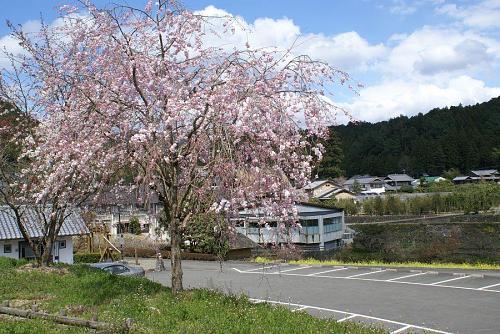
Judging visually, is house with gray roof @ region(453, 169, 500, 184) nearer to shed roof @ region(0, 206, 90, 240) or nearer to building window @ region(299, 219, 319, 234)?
building window @ region(299, 219, 319, 234)

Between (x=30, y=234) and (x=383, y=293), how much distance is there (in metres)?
15.9

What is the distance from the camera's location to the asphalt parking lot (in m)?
11.1

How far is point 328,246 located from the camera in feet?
111

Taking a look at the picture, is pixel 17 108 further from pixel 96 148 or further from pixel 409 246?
pixel 409 246

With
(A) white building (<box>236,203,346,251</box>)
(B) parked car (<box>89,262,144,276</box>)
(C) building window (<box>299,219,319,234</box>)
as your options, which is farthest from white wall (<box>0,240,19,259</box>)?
(C) building window (<box>299,219,319,234</box>)

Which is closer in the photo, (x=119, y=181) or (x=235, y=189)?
(x=235, y=189)

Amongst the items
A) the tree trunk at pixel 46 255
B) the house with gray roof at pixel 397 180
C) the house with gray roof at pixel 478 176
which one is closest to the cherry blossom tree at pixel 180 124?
the tree trunk at pixel 46 255

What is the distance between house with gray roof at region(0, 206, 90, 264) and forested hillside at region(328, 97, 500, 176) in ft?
178

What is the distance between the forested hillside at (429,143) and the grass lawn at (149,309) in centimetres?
6421

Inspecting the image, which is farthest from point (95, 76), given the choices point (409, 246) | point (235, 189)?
point (409, 246)

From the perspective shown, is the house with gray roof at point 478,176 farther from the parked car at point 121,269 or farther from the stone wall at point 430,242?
the parked car at point 121,269

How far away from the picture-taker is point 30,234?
21.9 m

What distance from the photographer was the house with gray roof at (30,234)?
866 inches

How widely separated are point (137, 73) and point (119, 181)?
10.2 ft
